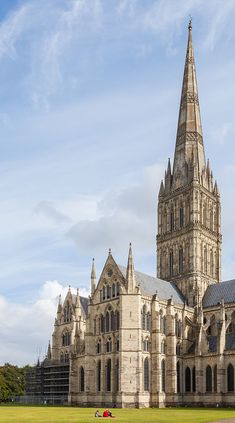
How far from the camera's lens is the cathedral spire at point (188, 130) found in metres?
106

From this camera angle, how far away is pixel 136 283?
86938mm

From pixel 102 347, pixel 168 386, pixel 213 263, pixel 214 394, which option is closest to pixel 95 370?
pixel 102 347

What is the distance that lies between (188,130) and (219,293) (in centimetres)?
3267

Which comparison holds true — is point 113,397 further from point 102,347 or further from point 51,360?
point 51,360

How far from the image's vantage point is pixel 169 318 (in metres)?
88.6

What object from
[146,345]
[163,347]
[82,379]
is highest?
[146,345]

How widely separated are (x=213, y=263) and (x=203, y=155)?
2093cm

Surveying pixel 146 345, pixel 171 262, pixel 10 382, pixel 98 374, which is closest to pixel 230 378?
pixel 146 345

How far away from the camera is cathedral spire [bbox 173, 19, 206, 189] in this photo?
10619cm

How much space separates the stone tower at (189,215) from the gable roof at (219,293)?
1.30 meters

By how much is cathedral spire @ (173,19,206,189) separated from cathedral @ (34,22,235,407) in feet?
0.66

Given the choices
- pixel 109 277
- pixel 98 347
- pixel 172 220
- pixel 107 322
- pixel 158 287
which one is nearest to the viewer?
pixel 107 322

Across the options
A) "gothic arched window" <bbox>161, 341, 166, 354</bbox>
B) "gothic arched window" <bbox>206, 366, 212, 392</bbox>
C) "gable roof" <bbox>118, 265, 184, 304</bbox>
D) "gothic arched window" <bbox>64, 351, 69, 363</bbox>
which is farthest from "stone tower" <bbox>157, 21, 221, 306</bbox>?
"gothic arched window" <bbox>64, 351, 69, 363</bbox>

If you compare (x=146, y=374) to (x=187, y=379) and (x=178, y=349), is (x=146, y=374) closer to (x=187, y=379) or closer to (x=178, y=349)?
(x=187, y=379)
